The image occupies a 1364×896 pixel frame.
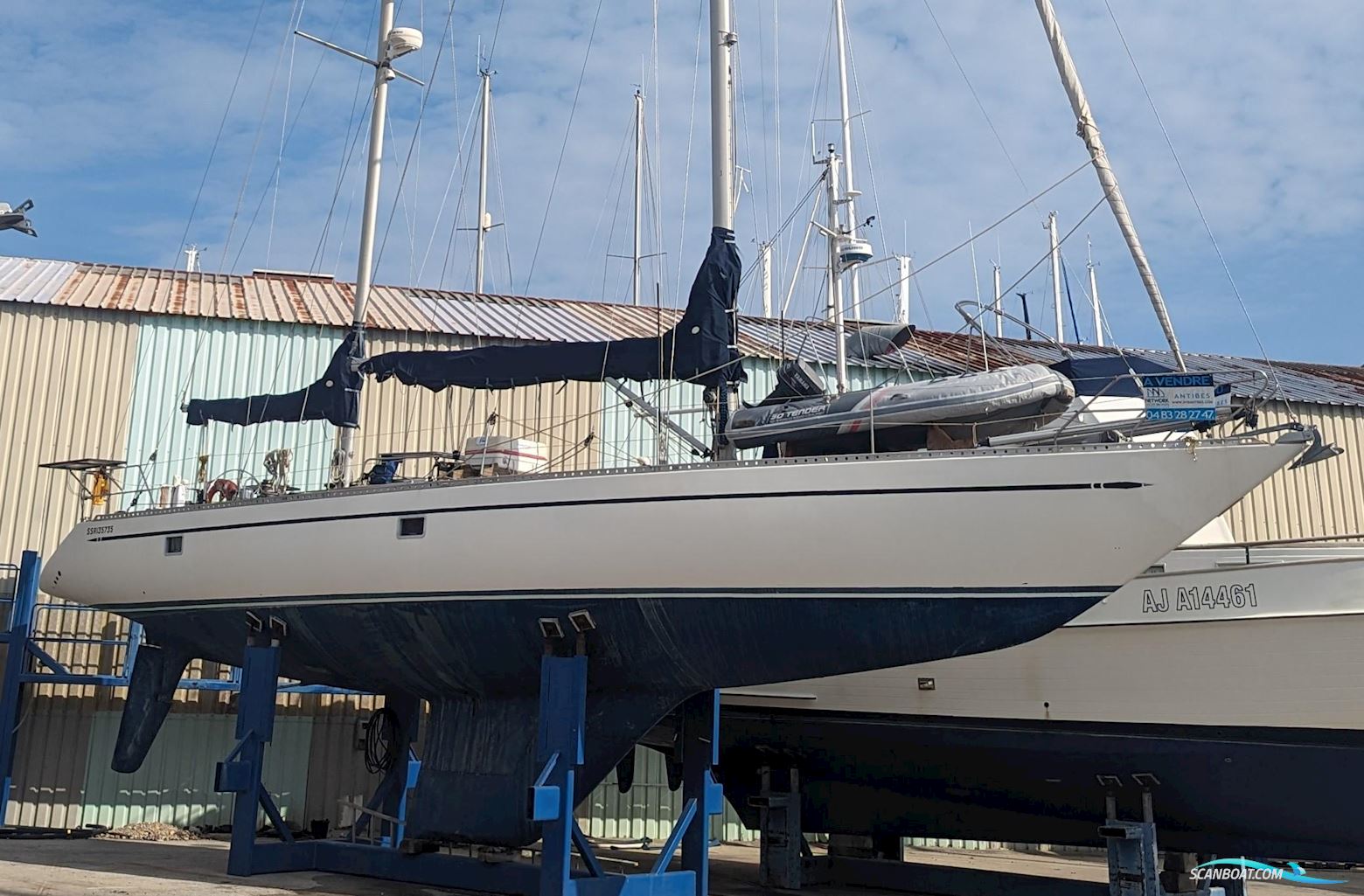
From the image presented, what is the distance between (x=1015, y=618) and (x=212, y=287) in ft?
39.1

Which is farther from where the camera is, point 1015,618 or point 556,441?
point 556,441

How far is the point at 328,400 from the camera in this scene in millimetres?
10781

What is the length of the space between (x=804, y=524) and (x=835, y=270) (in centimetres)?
379

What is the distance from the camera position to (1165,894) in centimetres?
832

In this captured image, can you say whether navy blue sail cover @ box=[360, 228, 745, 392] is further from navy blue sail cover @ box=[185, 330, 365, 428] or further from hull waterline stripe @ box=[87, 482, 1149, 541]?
navy blue sail cover @ box=[185, 330, 365, 428]

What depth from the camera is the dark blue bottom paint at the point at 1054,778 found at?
804cm

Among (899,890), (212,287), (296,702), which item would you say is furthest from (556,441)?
(899,890)

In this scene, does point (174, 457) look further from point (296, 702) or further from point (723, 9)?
point (723, 9)

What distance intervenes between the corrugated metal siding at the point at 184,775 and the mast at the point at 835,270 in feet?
23.3

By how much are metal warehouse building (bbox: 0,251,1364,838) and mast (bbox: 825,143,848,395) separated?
1.18 metres

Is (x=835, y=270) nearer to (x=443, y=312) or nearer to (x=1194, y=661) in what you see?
(x=1194, y=661)

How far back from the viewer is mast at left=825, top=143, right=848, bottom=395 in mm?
10000

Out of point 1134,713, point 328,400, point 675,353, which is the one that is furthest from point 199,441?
point 1134,713

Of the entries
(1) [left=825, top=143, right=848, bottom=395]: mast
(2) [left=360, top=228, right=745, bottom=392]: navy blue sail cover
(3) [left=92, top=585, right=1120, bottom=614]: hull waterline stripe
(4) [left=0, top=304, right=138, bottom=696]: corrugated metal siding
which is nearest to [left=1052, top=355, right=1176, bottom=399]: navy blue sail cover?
(1) [left=825, top=143, right=848, bottom=395]: mast
